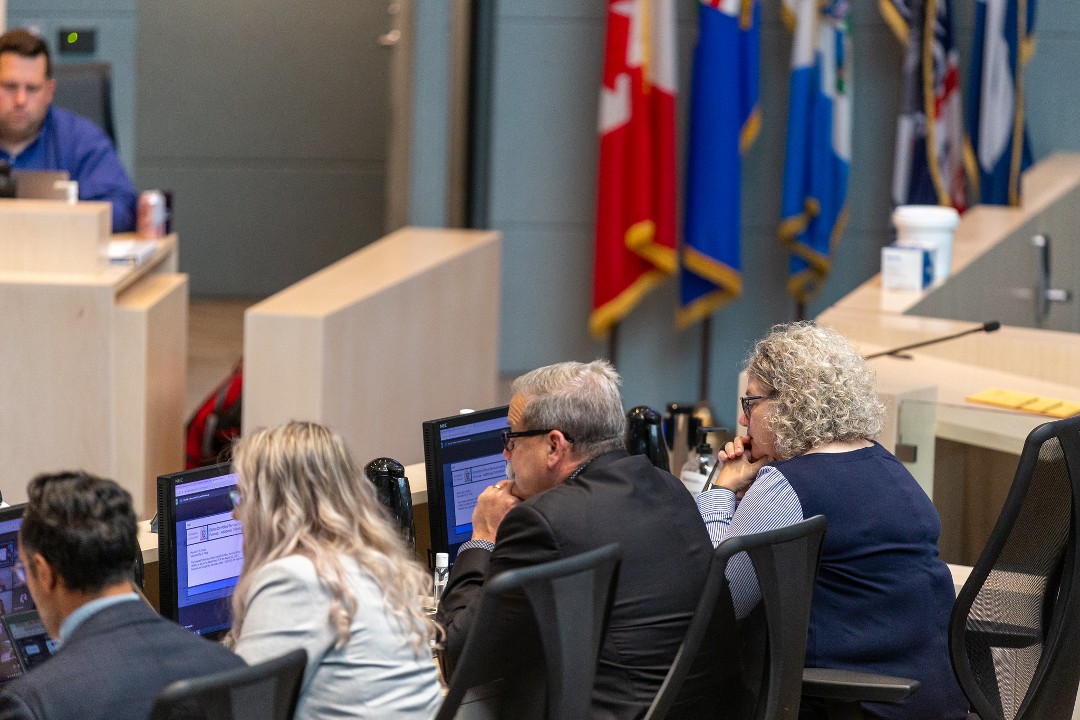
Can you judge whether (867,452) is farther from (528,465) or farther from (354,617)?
(354,617)

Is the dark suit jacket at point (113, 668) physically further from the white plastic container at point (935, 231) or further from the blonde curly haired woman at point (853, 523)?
the white plastic container at point (935, 231)

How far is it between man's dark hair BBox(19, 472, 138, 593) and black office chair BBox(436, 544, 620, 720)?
16.4 inches

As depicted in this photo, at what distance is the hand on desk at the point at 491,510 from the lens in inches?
95.2

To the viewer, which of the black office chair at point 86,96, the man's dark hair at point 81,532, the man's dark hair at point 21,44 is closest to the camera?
the man's dark hair at point 81,532

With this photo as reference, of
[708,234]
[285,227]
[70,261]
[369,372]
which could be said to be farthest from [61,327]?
[285,227]

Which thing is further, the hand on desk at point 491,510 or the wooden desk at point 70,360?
the wooden desk at point 70,360

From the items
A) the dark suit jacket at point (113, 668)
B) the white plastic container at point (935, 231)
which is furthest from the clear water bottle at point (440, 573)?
the white plastic container at point (935, 231)

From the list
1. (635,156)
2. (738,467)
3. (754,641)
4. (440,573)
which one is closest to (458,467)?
(440,573)

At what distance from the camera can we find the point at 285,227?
314 inches

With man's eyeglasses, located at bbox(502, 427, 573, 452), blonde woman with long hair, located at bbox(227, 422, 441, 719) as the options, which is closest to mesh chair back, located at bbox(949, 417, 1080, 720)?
man's eyeglasses, located at bbox(502, 427, 573, 452)

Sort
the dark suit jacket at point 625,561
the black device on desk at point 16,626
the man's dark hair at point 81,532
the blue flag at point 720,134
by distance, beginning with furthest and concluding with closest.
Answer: the blue flag at point 720,134 → the dark suit jacket at point 625,561 → the black device on desk at point 16,626 → the man's dark hair at point 81,532

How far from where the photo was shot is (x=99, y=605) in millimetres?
1699

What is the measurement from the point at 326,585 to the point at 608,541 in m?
0.44

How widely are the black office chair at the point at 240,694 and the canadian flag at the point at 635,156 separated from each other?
4506mm
